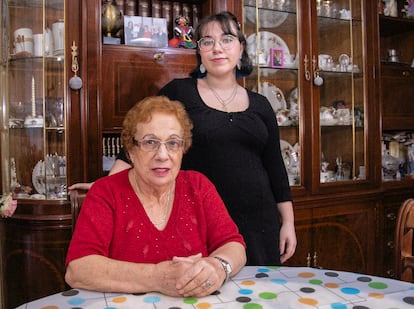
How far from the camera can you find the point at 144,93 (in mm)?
2389

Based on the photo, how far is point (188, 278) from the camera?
1020 mm

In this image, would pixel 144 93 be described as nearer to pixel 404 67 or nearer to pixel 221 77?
pixel 221 77

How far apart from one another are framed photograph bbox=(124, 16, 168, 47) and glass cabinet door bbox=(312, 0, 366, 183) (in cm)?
106

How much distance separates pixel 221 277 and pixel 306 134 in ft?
5.97

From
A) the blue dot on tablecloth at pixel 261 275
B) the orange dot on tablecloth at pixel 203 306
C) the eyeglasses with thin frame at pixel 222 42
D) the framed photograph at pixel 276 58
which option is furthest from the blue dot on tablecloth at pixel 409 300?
the framed photograph at pixel 276 58

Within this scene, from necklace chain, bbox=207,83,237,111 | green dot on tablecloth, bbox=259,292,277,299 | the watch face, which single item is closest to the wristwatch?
the watch face

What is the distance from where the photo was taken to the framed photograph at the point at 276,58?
109 inches

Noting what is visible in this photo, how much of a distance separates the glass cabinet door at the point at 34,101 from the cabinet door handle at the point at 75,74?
0.19ft

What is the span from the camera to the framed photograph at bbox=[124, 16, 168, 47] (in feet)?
7.88

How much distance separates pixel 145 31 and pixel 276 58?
0.86 m

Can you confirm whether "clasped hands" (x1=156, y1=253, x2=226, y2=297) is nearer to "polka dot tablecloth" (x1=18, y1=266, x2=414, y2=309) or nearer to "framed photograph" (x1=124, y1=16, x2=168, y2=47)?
"polka dot tablecloth" (x1=18, y1=266, x2=414, y2=309)

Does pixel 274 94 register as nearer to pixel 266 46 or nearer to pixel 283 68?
pixel 283 68

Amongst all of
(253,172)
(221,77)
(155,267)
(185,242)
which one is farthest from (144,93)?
(155,267)

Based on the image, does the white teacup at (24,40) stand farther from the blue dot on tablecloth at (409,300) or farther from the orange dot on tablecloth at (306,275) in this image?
the blue dot on tablecloth at (409,300)
